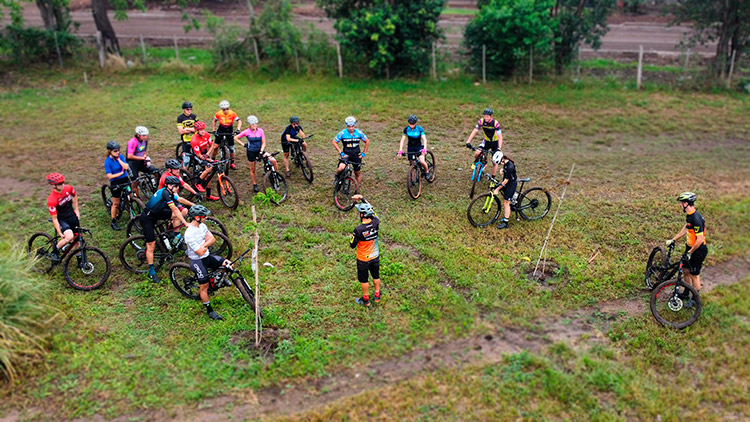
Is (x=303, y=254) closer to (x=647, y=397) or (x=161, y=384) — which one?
(x=161, y=384)

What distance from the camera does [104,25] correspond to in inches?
966

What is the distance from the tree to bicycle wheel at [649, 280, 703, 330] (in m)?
17.4

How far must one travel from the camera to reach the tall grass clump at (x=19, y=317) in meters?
8.20

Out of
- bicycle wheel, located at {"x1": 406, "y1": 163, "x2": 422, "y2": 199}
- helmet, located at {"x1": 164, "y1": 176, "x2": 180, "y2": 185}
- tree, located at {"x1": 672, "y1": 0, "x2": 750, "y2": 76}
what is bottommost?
bicycle wheel, located at {"x1": 406, "y1": 163, "x2": 422, "y2": 199}

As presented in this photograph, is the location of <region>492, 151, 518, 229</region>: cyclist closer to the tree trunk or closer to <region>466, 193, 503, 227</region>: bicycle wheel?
<region>466, 193, 503, 227</region>: bicycle wheel

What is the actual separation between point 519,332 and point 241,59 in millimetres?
18767

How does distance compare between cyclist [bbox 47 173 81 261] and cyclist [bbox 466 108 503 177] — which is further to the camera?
cyclist [bbox 466 108 503 177]

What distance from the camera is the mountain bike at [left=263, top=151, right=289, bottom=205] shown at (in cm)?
1340

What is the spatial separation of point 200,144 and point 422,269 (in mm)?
6522

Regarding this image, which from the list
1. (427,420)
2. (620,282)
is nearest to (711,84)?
(620,282)

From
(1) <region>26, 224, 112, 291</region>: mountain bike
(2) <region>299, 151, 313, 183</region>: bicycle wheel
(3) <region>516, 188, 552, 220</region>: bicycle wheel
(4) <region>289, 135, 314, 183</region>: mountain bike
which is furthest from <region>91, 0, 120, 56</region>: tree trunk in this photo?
(3) <region>516, 188, 552, 220</region>: bicycle wheel

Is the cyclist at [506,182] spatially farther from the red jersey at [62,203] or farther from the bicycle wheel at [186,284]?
the red jersey at [62,203]

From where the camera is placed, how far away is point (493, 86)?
73.7 feet

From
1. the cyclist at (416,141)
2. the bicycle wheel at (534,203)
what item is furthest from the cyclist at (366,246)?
the bicycle wheel at (534,203)
